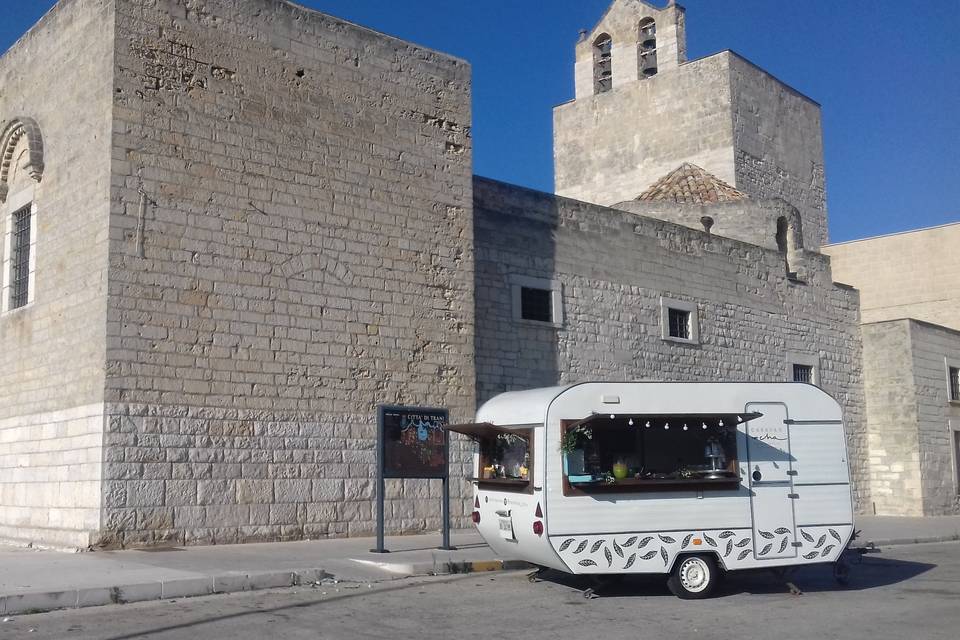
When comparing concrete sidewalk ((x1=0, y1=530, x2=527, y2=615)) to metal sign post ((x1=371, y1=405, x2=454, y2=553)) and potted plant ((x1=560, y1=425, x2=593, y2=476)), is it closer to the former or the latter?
metal sign post ((x1=371, y1=405, x2=454, y2=553))

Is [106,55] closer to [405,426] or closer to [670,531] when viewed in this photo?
[405,426]

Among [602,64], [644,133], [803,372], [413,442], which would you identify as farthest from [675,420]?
[602,64]

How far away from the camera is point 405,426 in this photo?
1303cm

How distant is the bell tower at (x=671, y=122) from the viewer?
3108 centimetres

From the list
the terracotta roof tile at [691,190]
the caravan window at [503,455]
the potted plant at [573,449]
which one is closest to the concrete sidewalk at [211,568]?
the caravan window at [503,455]

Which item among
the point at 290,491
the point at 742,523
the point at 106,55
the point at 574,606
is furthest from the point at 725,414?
the point at 106,55

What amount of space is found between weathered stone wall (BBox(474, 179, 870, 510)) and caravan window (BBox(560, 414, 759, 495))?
717 centimetres

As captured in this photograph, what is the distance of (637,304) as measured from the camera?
20469 millimetres

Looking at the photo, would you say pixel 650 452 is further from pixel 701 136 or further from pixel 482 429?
pixel 701 136

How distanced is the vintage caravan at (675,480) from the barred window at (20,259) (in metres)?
8.50

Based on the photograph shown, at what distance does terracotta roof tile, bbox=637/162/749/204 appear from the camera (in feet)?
85.6

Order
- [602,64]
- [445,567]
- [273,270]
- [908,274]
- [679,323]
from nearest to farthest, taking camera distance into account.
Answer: [445,567] → [273,270] → [679,323] → [908,274] → [602,64]

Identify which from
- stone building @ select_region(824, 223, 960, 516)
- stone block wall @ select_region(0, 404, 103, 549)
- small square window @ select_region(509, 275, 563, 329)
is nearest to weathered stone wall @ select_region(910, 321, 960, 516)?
stone building @ select_region(824, 223, 960, 516)

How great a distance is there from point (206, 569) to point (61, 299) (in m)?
5.28
